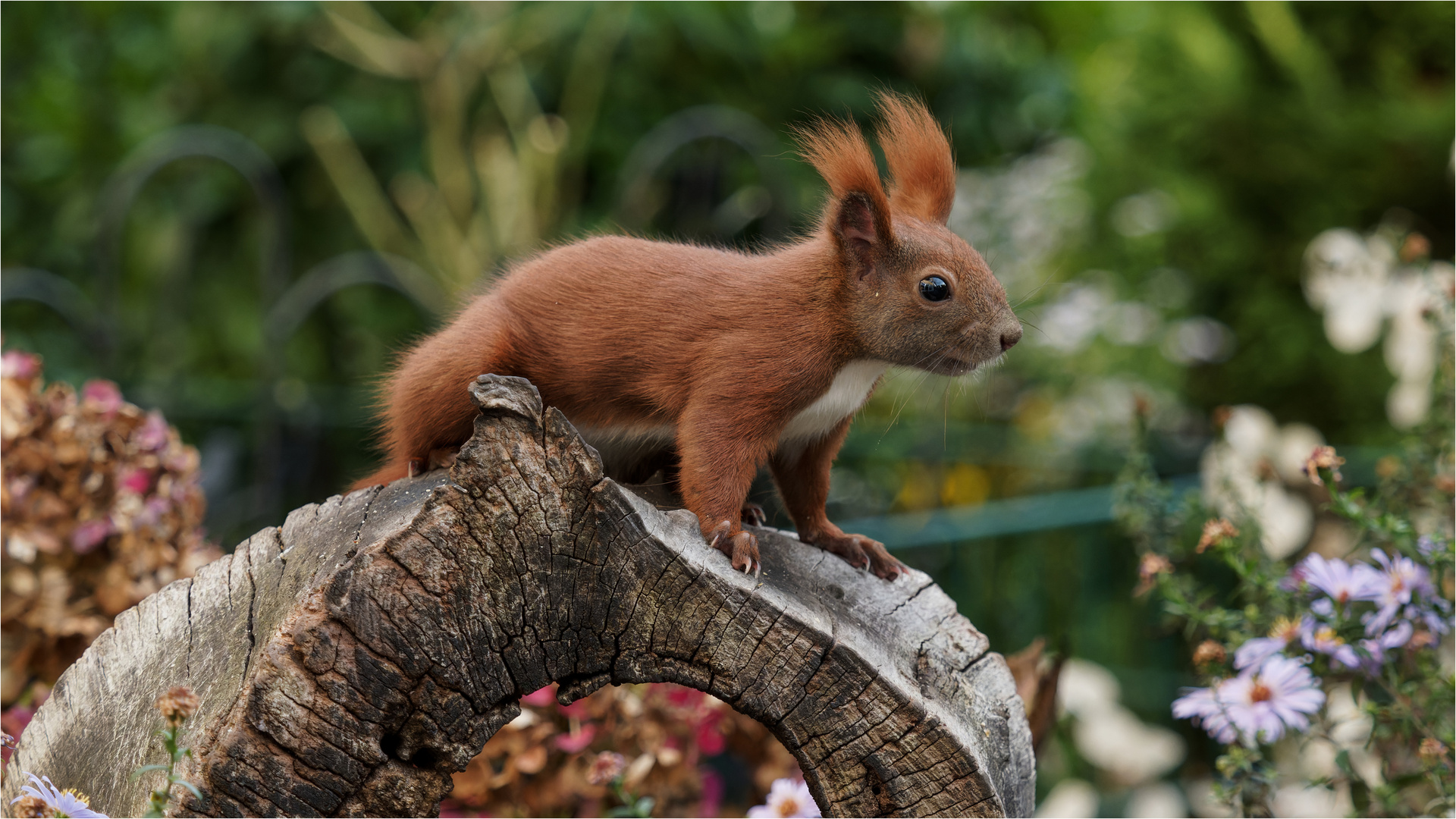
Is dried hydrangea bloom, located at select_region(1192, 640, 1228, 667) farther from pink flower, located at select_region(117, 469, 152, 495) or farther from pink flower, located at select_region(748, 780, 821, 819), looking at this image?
pink flower, located at select_region(117, 469, 152, 495)

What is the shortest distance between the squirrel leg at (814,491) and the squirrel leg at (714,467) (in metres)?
0.30

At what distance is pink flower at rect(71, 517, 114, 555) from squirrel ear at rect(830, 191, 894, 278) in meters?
1.53

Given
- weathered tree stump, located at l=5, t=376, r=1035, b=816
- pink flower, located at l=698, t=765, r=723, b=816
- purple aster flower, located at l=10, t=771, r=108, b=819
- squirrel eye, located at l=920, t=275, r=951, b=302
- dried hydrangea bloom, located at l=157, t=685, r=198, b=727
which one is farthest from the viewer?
pink flower, located at l=698, t=765, r=723, b=816

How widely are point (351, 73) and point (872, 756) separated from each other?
5357mm

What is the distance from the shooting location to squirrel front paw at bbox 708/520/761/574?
1.64 metres

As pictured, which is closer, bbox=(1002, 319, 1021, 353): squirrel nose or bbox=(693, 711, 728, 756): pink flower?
bbox=(1002, 319, 1021, 353): squirrel nose

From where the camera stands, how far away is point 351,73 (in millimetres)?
6055

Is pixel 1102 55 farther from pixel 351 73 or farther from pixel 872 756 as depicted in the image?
pixel 872 756

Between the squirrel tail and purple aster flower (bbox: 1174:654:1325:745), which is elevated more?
the squirrel tail

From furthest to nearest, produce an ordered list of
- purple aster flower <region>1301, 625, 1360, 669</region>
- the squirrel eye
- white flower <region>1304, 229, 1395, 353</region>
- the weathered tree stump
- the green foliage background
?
the green foliage background, white flower <region>1304, 229, 1395, 353</region>, purple aster flower <region>1301, 625, 1360, 669</region>, the squirrel eye, the weathered tree stump

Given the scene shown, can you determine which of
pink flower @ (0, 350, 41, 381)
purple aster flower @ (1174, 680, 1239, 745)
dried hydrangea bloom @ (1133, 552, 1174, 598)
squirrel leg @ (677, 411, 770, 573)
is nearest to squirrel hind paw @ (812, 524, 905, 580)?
squirrel leg @ (677, 411, 770, 573)

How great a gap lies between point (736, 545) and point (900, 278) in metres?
0.52

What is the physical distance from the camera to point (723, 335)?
183 centimetres

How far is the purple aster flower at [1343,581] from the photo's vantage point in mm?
2006
